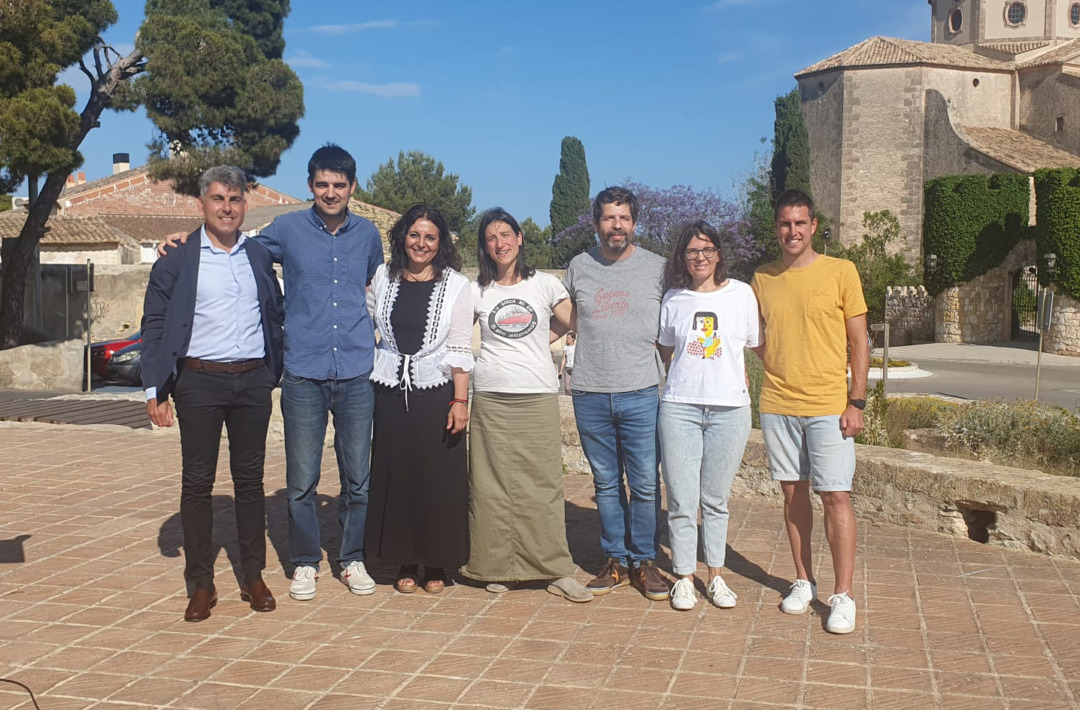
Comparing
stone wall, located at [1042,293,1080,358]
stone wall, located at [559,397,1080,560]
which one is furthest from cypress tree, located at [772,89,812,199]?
stone wall, located at [559,397,1080,560]

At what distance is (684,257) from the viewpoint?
4543 mm

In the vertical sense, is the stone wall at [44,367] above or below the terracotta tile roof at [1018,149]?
below

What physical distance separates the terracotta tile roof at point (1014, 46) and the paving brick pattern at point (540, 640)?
156 ft

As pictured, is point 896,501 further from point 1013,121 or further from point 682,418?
point 1013,121

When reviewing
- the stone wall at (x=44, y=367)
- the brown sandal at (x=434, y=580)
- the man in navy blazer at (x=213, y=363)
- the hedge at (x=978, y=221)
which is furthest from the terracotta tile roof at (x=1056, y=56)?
the man in navy blazer at (x=213, y=363)

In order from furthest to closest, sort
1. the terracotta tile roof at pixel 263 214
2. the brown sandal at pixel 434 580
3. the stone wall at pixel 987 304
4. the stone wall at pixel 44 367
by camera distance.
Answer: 1. the terracotta tile roof at pixel 263 214
2. the stone wall at pixel 987 304
3. the stone wall at pixel 44 367
4. the brown sandal at pixel 434 580

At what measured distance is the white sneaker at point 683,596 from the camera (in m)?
4.53

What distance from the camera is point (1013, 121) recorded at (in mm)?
43812

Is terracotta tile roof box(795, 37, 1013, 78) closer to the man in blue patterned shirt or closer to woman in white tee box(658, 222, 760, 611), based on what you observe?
woman in white tee box(658, 222, 760, 611)

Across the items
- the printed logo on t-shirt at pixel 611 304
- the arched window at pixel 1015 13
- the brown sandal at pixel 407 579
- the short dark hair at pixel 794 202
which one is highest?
the arched window at pixel 1015 13

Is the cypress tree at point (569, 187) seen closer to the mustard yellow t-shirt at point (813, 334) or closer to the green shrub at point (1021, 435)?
the green shrub at point (1021, 435)

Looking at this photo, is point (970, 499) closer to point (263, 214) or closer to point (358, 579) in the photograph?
point (358, 579)

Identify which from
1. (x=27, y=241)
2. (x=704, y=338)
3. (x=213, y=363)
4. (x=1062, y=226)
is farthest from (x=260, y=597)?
(x=1062, y=226)

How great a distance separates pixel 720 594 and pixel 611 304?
4.50 ft
